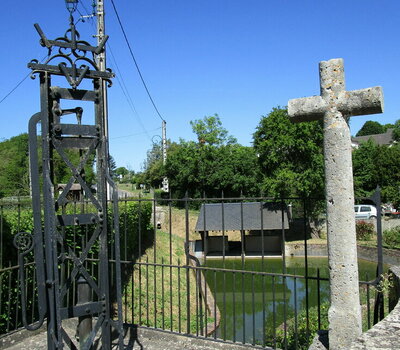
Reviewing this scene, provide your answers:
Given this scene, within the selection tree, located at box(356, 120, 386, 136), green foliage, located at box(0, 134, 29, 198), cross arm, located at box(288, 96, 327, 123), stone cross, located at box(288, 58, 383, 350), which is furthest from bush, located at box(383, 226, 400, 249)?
tree, located at box(356, 120, 386, 136)

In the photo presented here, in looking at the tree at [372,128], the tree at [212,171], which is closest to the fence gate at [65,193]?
the tree at [212,171]

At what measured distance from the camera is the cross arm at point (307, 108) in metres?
3.55

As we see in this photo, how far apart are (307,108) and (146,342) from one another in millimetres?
3861

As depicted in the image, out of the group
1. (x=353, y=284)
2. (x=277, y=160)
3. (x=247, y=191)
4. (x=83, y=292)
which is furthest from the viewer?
(x=247, y=191)

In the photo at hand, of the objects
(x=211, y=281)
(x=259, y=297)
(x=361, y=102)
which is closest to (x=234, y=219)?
(x=211, y=281)

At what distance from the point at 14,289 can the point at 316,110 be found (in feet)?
16.8

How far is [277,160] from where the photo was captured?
22234mm

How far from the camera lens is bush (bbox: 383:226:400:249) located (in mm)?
19953

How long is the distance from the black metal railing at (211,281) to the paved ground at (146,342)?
0.41 ft

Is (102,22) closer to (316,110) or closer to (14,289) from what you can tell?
(14,289)

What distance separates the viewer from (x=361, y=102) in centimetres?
337

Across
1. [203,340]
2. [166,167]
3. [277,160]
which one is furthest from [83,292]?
[166,167]

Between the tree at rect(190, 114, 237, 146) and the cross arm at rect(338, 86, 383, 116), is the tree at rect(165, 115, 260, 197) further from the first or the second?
the cross arm at rect(338, 86, 383, 116)

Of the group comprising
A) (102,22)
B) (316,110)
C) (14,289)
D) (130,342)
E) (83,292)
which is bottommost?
(130,342)
